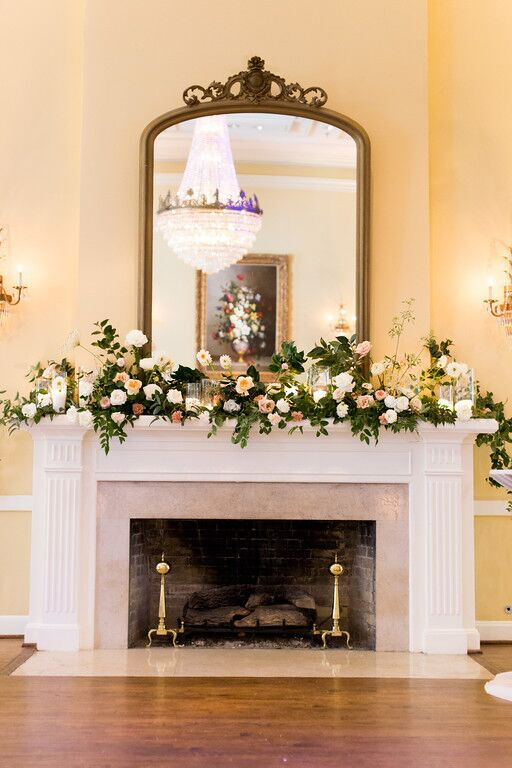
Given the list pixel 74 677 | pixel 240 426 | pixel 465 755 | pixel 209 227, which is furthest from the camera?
pixel 209 227

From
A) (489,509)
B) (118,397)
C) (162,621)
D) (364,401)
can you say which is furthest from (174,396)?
(489,509)

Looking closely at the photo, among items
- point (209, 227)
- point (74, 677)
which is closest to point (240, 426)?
point (209, 227)

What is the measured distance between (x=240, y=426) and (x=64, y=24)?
285 centimetres

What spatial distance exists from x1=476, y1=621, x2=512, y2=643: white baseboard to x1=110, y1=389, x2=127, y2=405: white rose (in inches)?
101

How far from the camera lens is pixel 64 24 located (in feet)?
20.2

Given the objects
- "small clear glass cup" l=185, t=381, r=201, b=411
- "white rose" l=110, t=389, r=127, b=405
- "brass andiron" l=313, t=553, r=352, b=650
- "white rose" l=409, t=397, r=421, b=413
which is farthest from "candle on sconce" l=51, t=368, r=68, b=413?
"white rose" l=409, t=397, r=421, b=413

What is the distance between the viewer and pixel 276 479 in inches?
224

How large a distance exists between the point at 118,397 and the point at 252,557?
4.90ft

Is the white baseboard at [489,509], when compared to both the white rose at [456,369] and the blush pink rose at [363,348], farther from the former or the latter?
the blush pink rose at [363,348]

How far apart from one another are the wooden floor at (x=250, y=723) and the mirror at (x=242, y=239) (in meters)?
1.99

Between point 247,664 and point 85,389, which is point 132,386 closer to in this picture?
point 85,389

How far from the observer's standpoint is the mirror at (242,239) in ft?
19.1

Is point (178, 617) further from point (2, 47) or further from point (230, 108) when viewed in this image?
point (2, 47)

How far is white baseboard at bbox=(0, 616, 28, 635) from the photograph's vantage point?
5.93 metres
